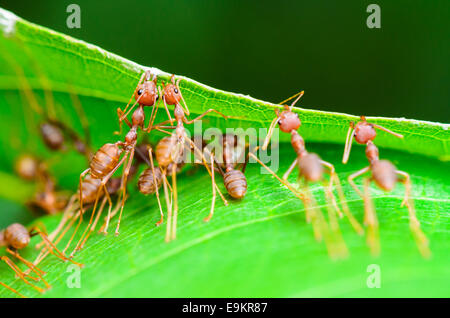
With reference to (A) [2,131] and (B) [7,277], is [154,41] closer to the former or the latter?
(A) [2,131]

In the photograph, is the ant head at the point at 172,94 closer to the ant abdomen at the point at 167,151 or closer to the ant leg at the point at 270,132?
the ant abdomen at the point at 167,151


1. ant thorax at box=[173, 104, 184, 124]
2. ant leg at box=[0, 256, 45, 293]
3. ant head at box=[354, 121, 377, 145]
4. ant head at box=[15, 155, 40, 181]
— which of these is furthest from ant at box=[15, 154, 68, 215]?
ant head at box=[354, 121, 377, 145]

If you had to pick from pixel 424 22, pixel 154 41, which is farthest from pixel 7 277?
pixel 424 22

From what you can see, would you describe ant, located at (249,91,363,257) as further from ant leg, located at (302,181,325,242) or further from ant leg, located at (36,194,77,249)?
ant leg, located at (36,194,77,249)

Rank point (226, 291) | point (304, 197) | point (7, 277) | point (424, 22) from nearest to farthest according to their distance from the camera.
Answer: point (226, 291)
point (304, 197)
point (7, 277)
point (424, 22)

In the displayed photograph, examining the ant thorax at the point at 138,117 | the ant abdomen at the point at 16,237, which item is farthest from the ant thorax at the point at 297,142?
the ant abdomen at the point at 16,237

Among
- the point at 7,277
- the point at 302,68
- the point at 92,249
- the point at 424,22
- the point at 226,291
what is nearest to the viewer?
the point at 226,291
